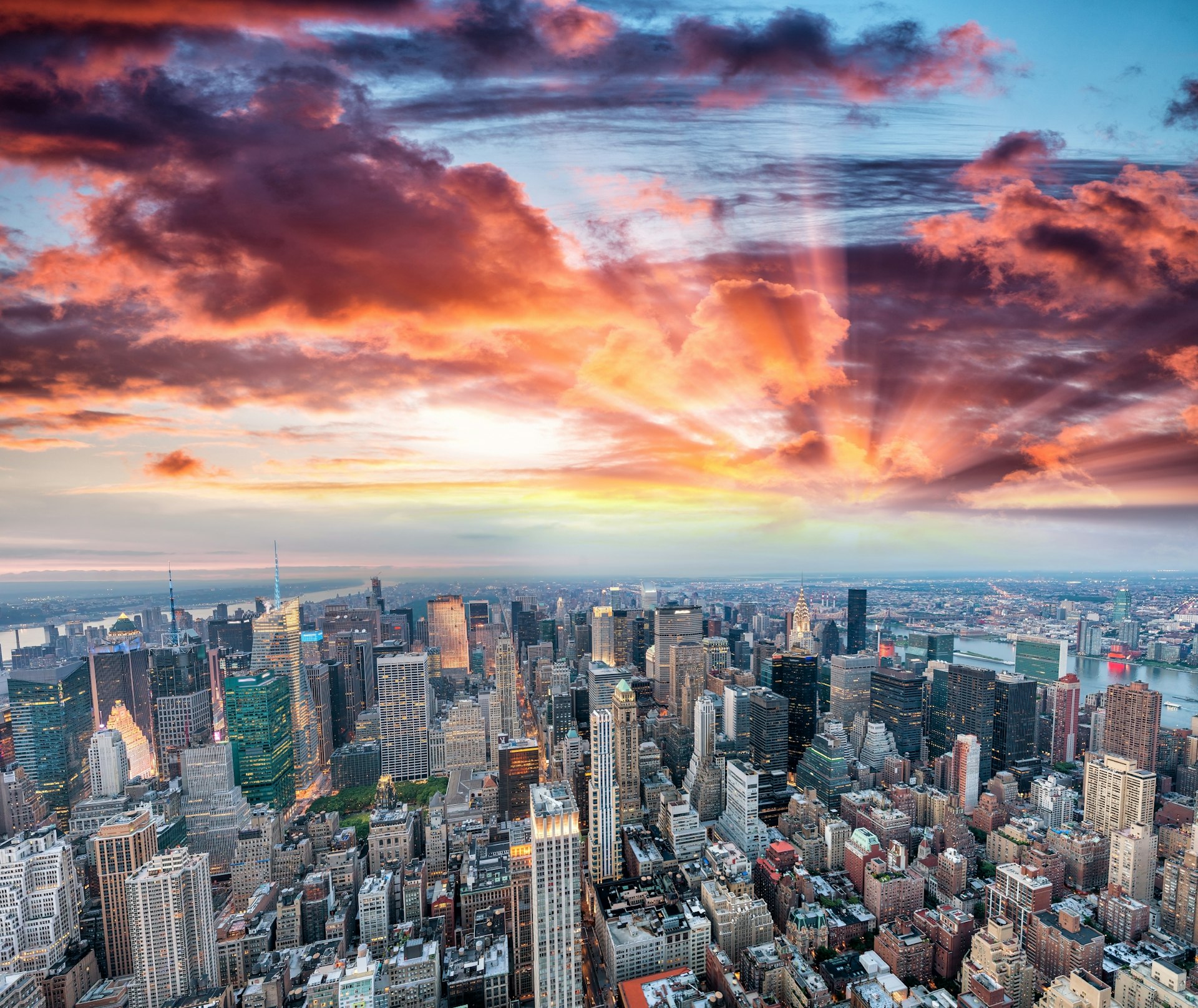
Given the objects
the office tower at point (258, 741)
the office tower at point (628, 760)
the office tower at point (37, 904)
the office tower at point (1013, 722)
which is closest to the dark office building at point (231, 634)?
the office tower at point (258, 741)

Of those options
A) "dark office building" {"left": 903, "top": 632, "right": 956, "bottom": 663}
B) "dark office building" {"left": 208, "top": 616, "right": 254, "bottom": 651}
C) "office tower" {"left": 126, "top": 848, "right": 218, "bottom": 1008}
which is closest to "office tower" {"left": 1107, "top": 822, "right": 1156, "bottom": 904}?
"dark office building" {"left": 903, "top": 632, "right": 956, "bottom": 663}

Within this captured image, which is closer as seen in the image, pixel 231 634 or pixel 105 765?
pixel 105 765

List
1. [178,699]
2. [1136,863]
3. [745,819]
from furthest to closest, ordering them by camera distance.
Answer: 1. [178,699]
2. [745,819]
3. [1136,863]

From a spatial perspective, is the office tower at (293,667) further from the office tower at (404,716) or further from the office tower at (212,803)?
the office tower at (212,803)

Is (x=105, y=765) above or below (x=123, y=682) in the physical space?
below

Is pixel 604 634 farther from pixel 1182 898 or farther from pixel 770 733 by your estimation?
pixel 1182 898

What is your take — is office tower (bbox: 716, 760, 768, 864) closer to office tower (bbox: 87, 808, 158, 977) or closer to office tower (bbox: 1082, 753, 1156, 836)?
office tower (bbox: 1082, 753, 1156, 836)

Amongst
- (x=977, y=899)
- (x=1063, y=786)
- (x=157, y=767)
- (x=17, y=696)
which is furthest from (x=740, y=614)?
(x=17, y=696)

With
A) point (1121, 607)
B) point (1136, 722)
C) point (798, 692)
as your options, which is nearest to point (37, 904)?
point (798, 692)
